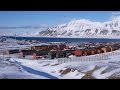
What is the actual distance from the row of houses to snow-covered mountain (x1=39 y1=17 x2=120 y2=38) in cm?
15

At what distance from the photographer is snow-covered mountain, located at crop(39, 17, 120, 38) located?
Answer: 2793mm

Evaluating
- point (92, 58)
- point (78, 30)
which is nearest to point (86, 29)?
point (78, 30)

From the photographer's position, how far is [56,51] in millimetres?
2834

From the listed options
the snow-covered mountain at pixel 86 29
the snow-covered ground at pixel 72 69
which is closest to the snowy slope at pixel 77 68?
the snow-covered ground at pixel 72 69

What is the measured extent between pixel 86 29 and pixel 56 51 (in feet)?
1.57

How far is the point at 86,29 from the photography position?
2.89 m

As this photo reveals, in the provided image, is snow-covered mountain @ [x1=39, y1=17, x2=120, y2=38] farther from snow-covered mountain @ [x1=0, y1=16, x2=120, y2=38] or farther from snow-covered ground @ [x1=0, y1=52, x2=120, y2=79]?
snow-covered ground @ [x1=0, y1=52, x2=120, y2=79]

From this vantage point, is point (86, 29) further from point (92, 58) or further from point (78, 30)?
point (92, 58)

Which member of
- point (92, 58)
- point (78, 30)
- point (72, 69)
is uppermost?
point (78, 30)

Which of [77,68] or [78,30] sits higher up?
[78,30]

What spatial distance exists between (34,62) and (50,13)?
2.13 feet

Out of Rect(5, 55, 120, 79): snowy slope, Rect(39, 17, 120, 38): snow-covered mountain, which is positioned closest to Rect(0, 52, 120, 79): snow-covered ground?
Rect(5, 55, 120, 79): snowy slope
